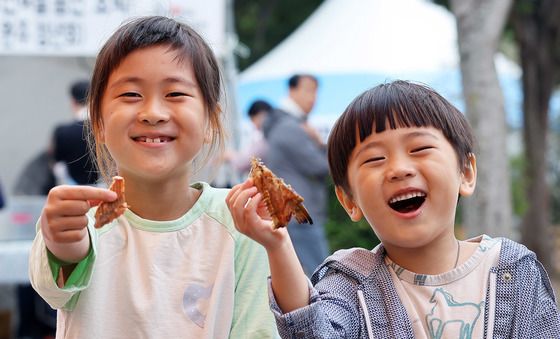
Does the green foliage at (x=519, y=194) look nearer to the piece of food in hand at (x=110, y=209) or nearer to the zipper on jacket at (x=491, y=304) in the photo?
the zipper on jacket at (x=491, y=304)

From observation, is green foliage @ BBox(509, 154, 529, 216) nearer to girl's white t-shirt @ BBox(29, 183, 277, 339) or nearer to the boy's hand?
girl's white t-shirt @ BBox(29, 183, 277, 339)

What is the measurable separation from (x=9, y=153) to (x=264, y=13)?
11515mm

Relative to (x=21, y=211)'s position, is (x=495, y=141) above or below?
above

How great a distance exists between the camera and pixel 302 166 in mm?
6969

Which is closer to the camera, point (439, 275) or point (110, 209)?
point (110, 209)

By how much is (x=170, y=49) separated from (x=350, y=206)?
571mm

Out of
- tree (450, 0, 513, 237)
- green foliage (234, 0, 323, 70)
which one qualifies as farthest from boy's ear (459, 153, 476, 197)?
green foliage (234, 0, 323, 70)

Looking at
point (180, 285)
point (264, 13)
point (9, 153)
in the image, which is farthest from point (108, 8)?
point (264, 13)

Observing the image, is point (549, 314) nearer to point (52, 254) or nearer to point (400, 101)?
point (400, 101)

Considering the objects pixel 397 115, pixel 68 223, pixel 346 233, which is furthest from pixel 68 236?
pixel 346 233

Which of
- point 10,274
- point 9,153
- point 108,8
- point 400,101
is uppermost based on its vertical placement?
point 108,8

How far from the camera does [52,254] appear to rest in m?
2.00

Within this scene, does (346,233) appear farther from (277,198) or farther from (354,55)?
(277,198)

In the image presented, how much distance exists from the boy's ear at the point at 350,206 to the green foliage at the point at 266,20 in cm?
1739
